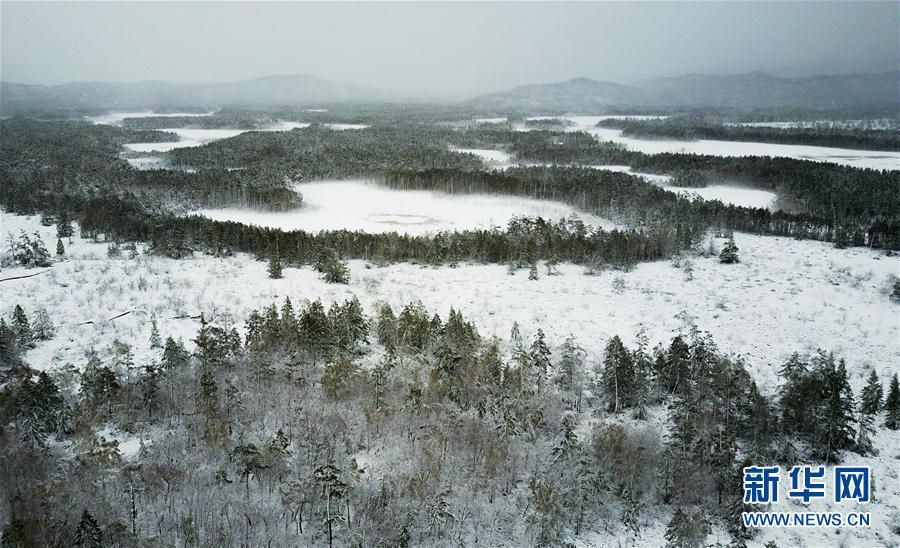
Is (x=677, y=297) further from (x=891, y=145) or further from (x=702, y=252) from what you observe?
(x=891, y=145)

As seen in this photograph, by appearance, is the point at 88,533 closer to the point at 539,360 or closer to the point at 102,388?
the point at 102,388

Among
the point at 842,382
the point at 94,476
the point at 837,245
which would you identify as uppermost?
the point at 837,245

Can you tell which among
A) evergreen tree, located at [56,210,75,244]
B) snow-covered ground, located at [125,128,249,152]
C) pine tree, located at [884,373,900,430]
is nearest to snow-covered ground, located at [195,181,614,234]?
evergreen tree, located at [56,210,75,244]

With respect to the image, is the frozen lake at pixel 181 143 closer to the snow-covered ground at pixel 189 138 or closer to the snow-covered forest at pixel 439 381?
the snow-covered ground at pixel 189 138

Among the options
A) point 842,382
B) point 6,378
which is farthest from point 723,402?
point 6,378

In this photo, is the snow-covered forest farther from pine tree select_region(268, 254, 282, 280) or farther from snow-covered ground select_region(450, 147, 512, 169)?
snow-covered ground select_region(450, 147, 512, 169)

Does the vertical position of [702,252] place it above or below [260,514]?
above

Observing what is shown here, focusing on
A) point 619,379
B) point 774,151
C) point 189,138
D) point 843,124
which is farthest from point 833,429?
point 843,124
